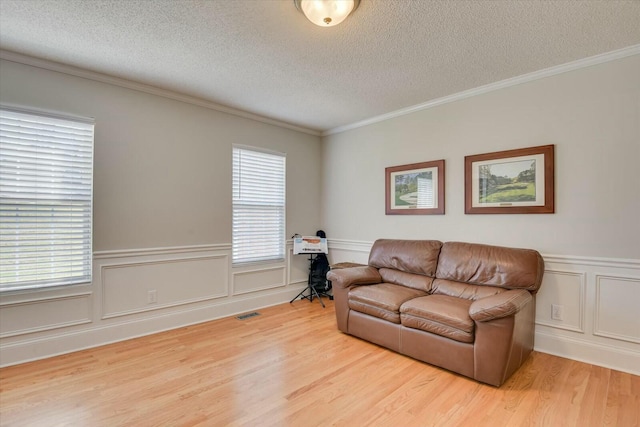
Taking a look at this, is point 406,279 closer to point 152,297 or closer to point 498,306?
point 498,306

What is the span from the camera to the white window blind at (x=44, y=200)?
8.52 feet

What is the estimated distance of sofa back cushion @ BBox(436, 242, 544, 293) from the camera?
2674mm

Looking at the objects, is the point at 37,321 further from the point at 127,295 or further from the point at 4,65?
the point at 4,65

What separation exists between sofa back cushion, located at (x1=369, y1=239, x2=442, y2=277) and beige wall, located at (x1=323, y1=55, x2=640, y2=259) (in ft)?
0.91

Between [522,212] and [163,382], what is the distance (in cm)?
348

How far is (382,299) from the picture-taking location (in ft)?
9.64

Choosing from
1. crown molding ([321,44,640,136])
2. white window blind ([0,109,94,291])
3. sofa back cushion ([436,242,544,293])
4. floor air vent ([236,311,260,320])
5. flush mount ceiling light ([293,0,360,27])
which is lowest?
floor air vent ([236,311,260,320])

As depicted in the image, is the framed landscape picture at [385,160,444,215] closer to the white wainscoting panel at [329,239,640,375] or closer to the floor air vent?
the white wainscoting panel at [329,239,640,375]

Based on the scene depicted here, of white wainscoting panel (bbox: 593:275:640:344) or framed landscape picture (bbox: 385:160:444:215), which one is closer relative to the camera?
white wainscoting panel (bbox: 593:275:640:344)

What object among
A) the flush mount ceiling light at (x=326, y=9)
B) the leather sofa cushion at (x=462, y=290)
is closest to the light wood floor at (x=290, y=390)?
the leather sofa cushion at (x=462, y=290)

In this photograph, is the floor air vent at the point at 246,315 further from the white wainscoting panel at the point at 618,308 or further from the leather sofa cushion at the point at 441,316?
the white wainscoting panel at the point at 618,308

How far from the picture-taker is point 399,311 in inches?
110

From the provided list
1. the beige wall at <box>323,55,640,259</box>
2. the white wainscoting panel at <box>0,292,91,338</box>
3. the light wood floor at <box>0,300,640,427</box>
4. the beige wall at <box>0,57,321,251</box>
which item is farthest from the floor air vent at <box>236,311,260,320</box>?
the beige wall at <box>323,55,640,259</box>

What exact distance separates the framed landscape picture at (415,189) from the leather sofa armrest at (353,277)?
948 mm
